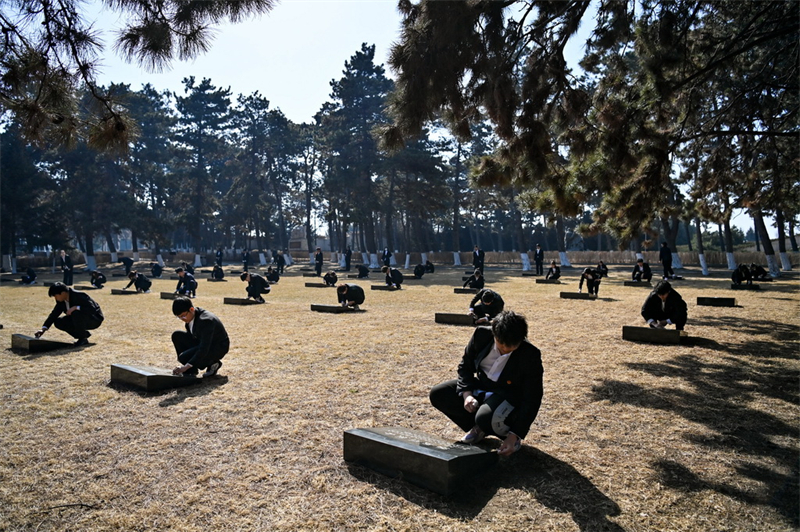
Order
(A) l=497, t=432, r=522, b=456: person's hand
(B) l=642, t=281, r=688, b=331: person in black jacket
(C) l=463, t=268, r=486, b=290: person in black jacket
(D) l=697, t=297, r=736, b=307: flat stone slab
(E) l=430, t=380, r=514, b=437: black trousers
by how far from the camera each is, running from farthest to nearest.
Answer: (C) l=463, t=268, r=486, b=290: person in black jacket < (D) l=697, t=297, r=736, b=307: flat stone slab < (B) l=642, t=281, r=688, b=331: person in black jacket < (E) l=430, t=380, r=514, b=437: black trousers < (A) l=497, t=432, r=522, b=456: person's hand

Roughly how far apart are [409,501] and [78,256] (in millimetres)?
52863

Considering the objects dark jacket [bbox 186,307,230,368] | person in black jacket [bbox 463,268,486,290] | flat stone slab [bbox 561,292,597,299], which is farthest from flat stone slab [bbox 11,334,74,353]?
flat stone slab [bbox 561,292,597,299]

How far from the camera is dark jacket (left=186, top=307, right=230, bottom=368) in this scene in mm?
6449

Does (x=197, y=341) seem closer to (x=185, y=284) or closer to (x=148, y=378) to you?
(x=148, y=378)

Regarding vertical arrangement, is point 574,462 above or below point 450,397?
below

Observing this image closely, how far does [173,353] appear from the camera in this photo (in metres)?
8.61

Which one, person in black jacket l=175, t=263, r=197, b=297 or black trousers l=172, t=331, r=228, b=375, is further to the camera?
person in black jacket l=175, t=263, r=197, b=297

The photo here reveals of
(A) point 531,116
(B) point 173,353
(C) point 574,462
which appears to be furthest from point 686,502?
(B) point 173,353

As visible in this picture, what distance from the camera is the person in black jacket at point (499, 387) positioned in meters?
3.84

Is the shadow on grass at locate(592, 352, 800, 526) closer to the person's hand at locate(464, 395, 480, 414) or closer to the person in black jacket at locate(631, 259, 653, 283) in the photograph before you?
the person's hand at locate(464, 395, 480, 414)

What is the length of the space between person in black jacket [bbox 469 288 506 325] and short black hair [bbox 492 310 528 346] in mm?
6145

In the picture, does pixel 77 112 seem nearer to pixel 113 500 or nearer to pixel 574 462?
pixel 113 500

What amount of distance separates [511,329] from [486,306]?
6586 millimetres

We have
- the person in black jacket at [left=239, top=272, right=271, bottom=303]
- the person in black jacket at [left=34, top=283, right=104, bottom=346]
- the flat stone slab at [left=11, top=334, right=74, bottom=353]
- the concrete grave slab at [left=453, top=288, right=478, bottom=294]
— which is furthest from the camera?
the concrete grave slab at [left=453, top=288, right=478, bottom=294]
